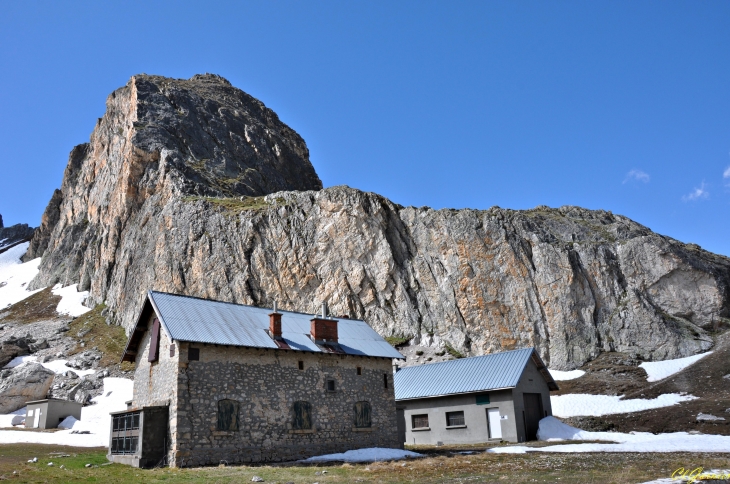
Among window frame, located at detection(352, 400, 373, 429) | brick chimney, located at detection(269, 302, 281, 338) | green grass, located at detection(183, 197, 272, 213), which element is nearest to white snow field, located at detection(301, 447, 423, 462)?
Result: window frame, located at detection(352, 400, 373, 429)

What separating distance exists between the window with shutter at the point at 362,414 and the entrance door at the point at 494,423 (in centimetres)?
902

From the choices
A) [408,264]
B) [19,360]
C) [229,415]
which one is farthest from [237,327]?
[19,360]

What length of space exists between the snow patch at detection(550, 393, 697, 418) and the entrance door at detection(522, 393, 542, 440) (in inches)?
355

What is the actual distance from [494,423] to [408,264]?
4164 centimetres

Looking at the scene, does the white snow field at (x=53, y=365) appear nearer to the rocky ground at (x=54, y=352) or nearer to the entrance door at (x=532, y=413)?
the rocky ground at (x=54, y=352)

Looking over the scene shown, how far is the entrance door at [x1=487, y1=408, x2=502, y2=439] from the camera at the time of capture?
3412cm

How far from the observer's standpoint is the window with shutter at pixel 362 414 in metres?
29.3

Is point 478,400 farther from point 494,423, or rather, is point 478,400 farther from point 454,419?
point 454,419

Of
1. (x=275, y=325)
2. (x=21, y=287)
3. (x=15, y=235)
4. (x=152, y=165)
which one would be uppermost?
(x=15, y=235)

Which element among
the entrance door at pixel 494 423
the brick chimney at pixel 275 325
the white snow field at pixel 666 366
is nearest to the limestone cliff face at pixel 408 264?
the white snow field at pixel 666 366

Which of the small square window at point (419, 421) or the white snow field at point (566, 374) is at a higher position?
the white snow field at point (566, 374)

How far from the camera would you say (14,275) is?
124188 millimetres

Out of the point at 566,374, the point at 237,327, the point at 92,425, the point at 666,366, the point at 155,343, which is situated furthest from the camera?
the point at 566,374

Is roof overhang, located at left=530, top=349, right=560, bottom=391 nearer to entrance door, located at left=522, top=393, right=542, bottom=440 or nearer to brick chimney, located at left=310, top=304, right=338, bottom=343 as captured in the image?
entrance door, located at left=522, top=393, right=542, bottom=440
